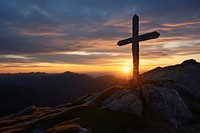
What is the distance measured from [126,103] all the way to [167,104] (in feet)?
13.8

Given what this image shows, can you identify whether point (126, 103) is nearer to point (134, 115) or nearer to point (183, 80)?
point (134, 115)

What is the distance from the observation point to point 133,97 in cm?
2800

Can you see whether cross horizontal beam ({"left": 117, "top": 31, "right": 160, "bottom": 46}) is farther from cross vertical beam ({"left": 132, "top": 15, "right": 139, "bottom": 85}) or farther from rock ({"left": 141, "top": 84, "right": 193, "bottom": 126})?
rock ({"left": 141, "top": 84, "right": 193, "bottom": 126})

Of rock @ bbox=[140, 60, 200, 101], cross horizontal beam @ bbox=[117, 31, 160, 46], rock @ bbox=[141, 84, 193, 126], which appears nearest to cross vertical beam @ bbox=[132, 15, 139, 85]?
cross horizontal beam @ bbox=[117, 31, 160, 46]

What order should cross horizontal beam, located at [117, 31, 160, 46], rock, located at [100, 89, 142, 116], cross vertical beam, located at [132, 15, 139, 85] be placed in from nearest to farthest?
rock, located at [100, 89, 142, 116]
cross horizontal beam, located at [117, 31, 160, 46]
cross vertical beam, located at [132, 15, 139, 85]

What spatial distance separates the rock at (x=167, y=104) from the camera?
26.2 m

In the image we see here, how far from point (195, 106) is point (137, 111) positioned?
8041 millimetres

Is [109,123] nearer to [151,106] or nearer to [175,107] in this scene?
[151,106]

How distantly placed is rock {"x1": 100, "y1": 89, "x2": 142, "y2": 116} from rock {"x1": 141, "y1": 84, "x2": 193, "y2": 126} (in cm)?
120

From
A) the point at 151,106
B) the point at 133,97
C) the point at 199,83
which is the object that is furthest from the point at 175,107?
the point at 199,83

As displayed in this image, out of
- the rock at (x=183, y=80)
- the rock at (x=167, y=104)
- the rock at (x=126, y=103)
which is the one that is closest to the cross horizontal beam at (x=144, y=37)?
the rock at (x=167, y=104)

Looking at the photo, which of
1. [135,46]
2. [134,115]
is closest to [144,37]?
[135,46]

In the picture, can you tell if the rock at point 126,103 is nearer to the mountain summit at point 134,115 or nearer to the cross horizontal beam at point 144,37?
the mountain summit at point 134,115

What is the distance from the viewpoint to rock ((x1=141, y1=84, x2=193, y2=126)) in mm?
26219
